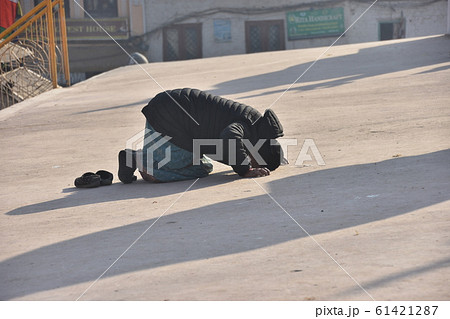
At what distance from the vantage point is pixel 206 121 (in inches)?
213

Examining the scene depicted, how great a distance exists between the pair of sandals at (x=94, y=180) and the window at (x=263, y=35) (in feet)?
76.4

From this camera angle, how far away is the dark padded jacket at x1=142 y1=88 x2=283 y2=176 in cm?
529

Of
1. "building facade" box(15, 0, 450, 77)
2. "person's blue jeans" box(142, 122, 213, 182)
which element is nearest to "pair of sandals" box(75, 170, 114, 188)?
"person's blue jeans" box(142, 122, 213, 182)

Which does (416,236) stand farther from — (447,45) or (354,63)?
(447,45)

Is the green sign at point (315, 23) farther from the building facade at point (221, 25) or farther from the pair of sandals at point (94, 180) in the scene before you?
the pair of sandals at point (94, 180)

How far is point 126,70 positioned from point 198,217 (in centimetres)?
1261

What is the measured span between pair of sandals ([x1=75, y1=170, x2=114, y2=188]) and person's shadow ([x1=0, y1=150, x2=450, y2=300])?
1.34 m

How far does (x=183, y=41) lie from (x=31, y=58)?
1589 centimetres

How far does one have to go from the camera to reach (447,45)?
13.2 metres

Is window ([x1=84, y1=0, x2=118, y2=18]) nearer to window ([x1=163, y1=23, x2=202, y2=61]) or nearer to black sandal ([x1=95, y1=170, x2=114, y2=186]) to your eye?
window ([x1=163, y1=23, x2=202, y2=61])

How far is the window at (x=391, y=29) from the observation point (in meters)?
28.0

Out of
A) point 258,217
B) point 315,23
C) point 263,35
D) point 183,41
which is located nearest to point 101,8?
point 183,41

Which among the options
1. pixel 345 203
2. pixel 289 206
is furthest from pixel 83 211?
pixel 345 203

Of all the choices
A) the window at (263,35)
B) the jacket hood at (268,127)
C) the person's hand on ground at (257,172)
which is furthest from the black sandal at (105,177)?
the window at (263,35)
